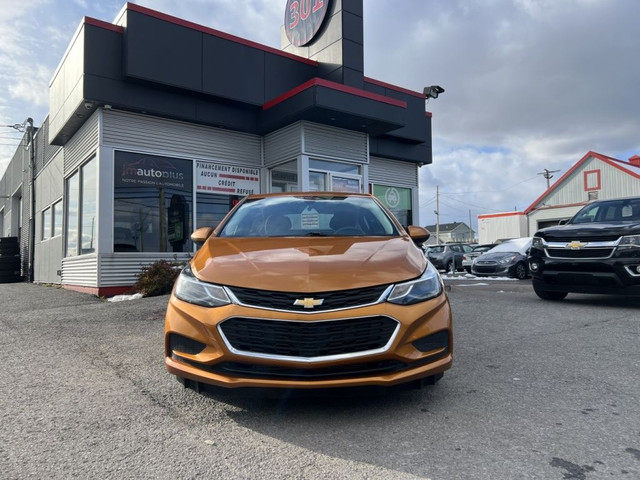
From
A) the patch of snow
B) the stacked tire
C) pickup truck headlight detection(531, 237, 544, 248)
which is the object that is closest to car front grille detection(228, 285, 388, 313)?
pickup truck headlight detection(531, 237, 544, 248)

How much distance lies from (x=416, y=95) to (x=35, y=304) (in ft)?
37.3

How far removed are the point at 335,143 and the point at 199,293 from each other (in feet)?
29.2

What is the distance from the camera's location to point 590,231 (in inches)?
276

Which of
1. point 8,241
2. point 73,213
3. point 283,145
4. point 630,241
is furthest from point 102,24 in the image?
point 8,241

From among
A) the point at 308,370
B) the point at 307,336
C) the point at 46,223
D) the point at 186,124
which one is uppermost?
the point at 186,124

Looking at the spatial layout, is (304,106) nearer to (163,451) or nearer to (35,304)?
(35,304)

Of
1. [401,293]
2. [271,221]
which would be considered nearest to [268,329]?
[401,293]

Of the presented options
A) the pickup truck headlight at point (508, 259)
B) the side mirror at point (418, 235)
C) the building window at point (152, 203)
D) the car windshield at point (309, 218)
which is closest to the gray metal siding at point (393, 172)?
the pickup truck headlight at point (508, 259)

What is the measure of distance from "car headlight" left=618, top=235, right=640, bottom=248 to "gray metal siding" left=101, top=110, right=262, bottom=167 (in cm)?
813

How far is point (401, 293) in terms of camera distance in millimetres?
2955

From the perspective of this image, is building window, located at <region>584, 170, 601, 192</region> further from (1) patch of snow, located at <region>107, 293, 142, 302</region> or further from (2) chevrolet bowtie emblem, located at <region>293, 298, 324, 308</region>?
(2) chevrolet bowtie emblem, located at <region>293, 298, 324, 308</region>

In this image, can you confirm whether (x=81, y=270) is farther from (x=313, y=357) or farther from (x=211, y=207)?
(x=313, y=357)

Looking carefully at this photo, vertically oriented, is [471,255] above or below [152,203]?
below

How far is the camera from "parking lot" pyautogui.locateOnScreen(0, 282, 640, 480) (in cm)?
240
